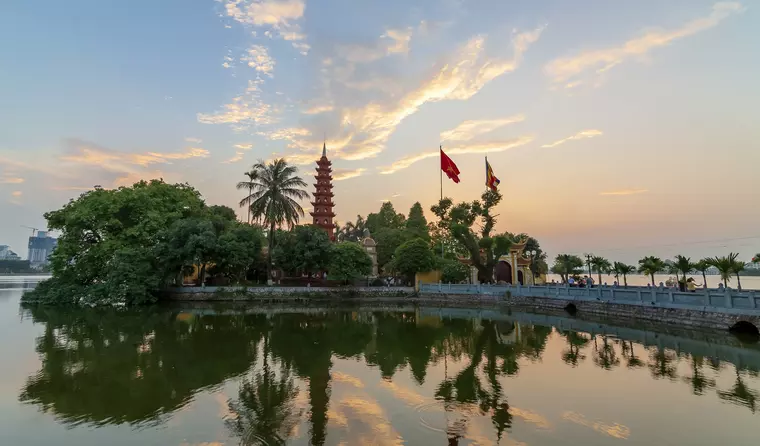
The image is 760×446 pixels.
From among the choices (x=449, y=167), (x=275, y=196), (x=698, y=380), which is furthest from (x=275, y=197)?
(x=698, y=380)

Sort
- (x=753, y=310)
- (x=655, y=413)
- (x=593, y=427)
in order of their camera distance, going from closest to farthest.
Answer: (x=593, y=427) < (x=655, y=413) < (x=753, y=310)

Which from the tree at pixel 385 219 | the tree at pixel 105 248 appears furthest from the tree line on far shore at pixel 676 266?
the tree at pixel 105 248

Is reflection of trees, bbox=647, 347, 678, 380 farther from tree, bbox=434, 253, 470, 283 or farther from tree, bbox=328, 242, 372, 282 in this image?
tree, bbox=328, 242, 372, 282

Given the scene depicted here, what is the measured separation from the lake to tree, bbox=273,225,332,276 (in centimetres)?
1647

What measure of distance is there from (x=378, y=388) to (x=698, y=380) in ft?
24.3

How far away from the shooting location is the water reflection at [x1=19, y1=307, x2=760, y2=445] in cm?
684

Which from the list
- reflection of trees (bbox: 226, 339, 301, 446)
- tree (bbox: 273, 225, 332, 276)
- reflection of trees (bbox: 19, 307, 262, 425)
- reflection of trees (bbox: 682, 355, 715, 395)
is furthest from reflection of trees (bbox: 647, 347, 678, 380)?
tree (bbox: 273, 225, 332, 276)

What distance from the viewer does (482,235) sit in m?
36.4

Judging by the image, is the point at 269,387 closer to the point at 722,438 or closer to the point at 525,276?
the point at 722,438

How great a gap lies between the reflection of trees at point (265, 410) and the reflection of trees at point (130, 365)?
3.67 ft

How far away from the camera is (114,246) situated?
29266 mm

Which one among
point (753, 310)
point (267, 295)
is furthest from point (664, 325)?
point (267, 295)

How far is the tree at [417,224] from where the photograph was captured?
48.5 metres

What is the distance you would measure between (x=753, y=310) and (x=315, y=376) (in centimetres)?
1560
